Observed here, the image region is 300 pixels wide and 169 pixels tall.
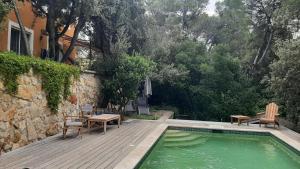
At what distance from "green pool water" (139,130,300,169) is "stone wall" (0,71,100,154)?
9.48 ft

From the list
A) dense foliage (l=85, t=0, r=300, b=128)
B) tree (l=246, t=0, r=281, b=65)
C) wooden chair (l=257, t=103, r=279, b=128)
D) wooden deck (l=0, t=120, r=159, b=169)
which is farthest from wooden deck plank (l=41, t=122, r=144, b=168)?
tree (l=246, t=0, r=281, b=65)

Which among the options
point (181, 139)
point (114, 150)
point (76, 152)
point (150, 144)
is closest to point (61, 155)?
point (76, 152)

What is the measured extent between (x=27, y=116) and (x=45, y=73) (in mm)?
1427

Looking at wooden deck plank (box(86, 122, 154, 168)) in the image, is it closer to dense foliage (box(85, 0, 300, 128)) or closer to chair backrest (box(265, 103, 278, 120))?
dense foliage (box(85, 0, 300, 128))

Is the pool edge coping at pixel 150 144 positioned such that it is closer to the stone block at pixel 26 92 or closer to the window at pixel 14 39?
the stone block at pixel 26 92

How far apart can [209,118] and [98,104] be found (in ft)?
23.2

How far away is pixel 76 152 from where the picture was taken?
7574 millimetres

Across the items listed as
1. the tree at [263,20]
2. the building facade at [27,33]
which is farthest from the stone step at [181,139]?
the tree at [263,20]

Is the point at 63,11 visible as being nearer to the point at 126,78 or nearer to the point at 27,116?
the point at 126,78

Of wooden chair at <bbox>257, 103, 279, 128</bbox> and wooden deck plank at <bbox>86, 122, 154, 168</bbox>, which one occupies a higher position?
wooden chair at <bbox>257, 103, 279, 128</bbox>

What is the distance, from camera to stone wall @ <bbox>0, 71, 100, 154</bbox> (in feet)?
23.0

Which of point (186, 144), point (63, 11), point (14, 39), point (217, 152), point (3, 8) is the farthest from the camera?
point (63, 11)

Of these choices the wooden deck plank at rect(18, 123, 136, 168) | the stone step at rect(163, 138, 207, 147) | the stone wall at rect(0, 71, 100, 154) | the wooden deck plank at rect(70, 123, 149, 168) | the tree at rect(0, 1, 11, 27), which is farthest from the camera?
the stone step at rect(163, 138, 207, 147)

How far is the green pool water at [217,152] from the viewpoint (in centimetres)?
840
